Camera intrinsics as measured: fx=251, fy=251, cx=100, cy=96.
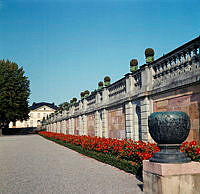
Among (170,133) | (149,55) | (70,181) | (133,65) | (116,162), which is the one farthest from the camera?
(133,65)

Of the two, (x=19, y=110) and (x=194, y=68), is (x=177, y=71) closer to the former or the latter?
(x=194, y=68)

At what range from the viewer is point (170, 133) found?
5.05m

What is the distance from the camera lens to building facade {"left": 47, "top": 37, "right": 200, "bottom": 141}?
827 centimetres

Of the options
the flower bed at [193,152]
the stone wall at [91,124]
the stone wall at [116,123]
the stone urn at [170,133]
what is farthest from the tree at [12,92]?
the stone urn at [170,133]

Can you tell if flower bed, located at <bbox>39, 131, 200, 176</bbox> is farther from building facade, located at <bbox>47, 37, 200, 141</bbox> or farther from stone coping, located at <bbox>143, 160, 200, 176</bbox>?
building facade, located at <bbox>47, 37, 200, 141</bbox>

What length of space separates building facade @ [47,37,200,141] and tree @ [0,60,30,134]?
101ft

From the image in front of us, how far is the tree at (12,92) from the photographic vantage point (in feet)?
148

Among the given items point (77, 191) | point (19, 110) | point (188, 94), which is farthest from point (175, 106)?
point (19, 110)

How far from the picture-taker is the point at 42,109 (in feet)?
374

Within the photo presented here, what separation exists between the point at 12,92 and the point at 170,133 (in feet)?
147

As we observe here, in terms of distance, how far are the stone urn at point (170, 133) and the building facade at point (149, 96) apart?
10.6 ft

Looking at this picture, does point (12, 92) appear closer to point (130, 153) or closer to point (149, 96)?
point (149, 96)

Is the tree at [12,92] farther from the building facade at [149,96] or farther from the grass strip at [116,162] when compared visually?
the grass strip at [116,162]

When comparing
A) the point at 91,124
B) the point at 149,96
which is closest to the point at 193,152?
the point at 149,96
